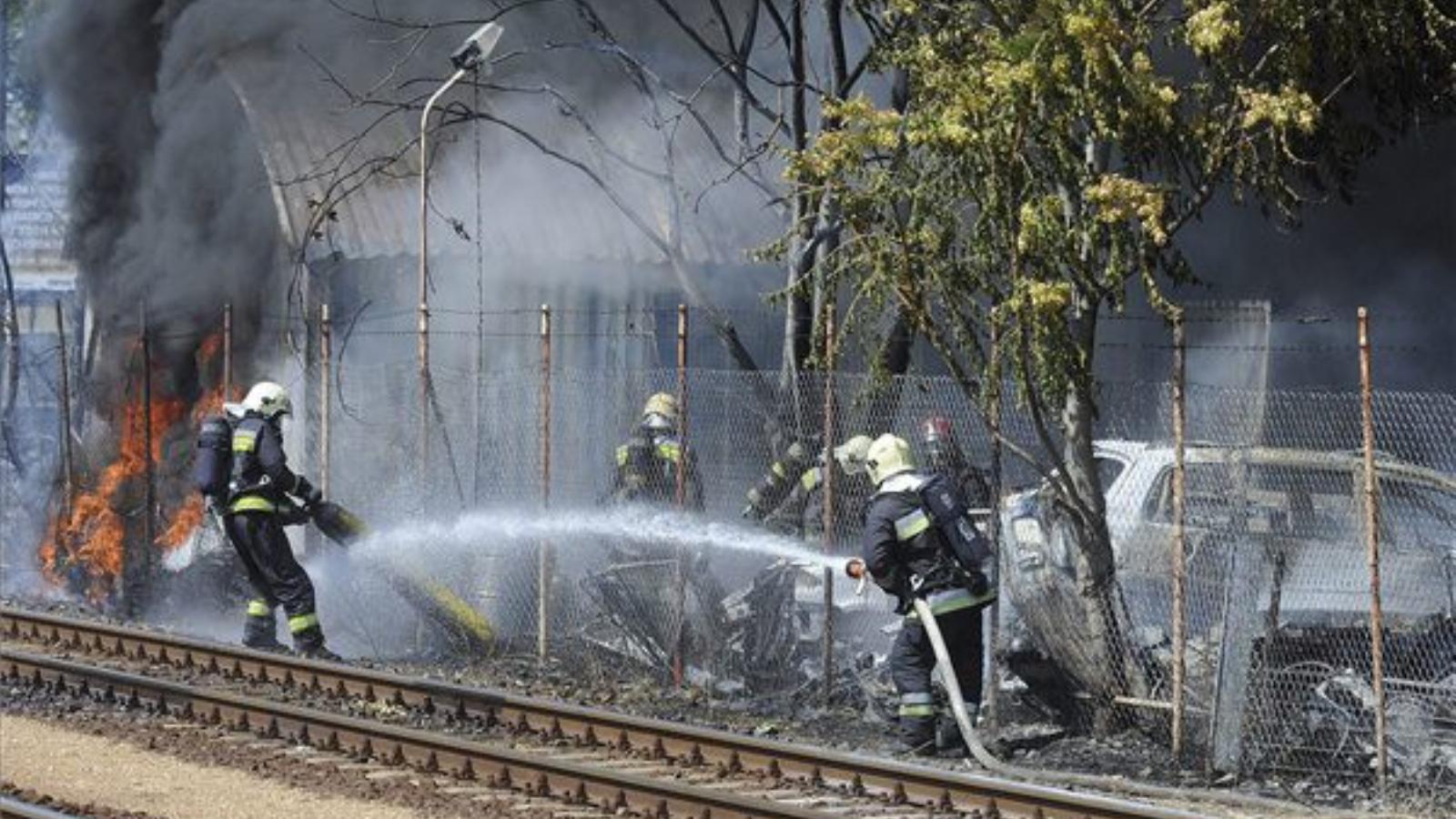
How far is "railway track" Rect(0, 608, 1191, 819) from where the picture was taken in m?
10.7

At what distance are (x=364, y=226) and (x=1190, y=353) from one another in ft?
27.9

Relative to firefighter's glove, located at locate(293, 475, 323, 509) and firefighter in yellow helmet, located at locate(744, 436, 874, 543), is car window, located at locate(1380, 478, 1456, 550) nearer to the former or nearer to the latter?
firefighter in yellow helmet, located at locate(744, 436, 874, 543)

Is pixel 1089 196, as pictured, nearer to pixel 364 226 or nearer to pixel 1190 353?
pixel 1190 353

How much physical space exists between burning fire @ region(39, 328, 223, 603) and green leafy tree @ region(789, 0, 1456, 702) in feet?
31.9

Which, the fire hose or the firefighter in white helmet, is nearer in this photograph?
the fire hose

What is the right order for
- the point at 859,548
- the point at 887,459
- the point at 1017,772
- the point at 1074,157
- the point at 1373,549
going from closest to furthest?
the point at 1373,549, the point at 1017,772, the point at 1074,157, the point at 887,459, the point at 859,548

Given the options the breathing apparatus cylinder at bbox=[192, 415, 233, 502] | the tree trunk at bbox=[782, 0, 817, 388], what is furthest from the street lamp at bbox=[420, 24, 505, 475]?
the tree trunk at bbox=[782, 0, 817, 388]

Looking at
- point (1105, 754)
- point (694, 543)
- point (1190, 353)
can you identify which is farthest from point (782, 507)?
point (1190, 353)

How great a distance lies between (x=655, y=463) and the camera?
617 inches

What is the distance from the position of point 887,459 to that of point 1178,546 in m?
1.57

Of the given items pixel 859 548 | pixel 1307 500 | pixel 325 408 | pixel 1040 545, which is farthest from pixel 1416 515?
pixel 325 408

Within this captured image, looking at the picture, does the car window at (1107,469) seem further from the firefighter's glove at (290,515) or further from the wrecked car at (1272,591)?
the firefighter's glove at (290,515)

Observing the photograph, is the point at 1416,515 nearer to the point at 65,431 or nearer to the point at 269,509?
the point at 269,509

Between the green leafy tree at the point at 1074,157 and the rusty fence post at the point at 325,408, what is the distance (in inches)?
220
